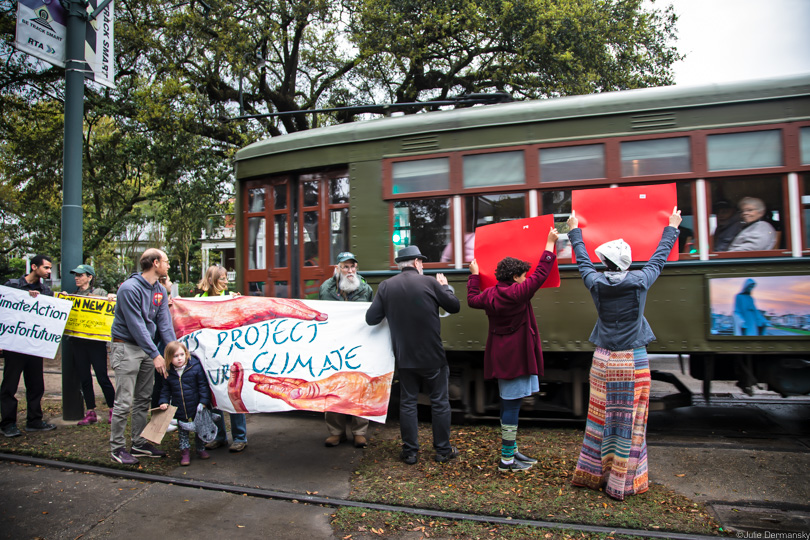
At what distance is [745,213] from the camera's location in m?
5.15

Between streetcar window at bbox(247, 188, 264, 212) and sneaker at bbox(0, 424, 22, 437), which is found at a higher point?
streetcar window at bbox(247, 188, 264, 212)

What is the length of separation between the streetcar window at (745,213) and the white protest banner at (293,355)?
3.35 m

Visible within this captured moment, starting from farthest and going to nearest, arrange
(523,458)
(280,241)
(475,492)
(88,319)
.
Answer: (280,241)
(88,319)
(523,458)
(475,492)

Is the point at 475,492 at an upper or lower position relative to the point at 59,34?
lower

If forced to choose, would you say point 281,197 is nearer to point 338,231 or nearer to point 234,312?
point 338,231

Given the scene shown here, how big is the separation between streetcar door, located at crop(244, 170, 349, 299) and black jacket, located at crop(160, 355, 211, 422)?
1.87 m

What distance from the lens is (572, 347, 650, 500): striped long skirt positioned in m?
3.83

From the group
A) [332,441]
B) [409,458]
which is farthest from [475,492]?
[332,441]

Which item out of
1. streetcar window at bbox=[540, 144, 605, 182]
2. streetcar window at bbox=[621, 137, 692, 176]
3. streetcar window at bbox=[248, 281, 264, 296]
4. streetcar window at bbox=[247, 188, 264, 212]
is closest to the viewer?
streetcar window at bbox=[621, 137, 692, 176]

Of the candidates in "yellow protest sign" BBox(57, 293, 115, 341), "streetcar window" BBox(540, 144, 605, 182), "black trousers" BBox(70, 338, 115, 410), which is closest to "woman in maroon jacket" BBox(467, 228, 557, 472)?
"streetcar window" BBox(540, 144, 605, 182)

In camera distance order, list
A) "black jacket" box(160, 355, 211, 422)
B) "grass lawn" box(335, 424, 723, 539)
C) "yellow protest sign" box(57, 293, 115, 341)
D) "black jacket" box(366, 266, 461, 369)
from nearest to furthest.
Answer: "grass lawn" box(335, 424, 723, 539), "black jacket" box(366, 266, 461, 369), "black jacket" box(160, 355, 211, 422), "yellow protest sign" box(57, 293, 115, 341)

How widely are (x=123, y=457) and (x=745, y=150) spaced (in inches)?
253

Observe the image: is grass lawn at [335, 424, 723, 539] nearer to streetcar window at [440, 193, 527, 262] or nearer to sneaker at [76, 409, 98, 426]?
streetcar window at [440, 193, 527, 262]

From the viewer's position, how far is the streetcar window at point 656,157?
530 cm
